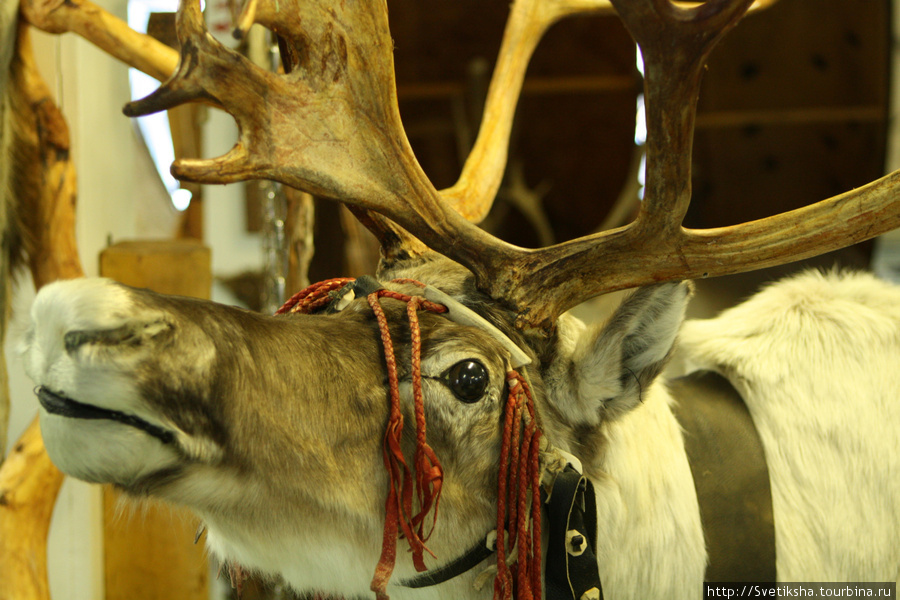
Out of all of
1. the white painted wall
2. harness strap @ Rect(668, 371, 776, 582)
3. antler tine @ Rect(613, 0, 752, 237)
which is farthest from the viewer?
the white painted wall

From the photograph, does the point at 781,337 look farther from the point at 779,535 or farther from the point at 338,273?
the point at 338,273

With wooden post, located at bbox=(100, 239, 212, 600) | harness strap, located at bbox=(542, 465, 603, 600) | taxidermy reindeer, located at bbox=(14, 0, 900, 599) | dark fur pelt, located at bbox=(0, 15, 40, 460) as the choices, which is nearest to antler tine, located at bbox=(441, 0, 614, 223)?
taxidermy reindeer, located at bbox=(14, 0, 900, 599)

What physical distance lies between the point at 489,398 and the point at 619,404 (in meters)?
0.26

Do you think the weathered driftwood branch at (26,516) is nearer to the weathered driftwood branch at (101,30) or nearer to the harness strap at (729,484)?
the weathered driftwood branch at (101,30)

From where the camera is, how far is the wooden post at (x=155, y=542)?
2178mm

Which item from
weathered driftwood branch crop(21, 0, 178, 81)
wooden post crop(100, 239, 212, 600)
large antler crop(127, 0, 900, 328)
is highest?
weathered driftwood branch crop(21, 0, 178, 81)

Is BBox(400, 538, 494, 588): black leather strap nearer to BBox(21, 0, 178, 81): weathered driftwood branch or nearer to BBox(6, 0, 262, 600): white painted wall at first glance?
BBox(6, 0, 262, 600): white painted wall

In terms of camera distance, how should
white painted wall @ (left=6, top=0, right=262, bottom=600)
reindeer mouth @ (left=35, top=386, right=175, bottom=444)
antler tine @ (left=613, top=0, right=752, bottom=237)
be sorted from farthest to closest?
white painted wall @ (left=6, top=0, right=262, bottom=600)
antler tine @ (left=613, top=0, right=752, bottom=237)
reindeer mouth @ (left=35, top=386, right=175, bottom=444)

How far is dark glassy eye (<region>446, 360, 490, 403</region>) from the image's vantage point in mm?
1116

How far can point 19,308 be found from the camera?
1951mm

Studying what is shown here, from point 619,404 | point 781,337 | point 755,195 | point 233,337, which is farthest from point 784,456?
point 755,195

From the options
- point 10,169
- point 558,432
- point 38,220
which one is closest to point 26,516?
point 38,220

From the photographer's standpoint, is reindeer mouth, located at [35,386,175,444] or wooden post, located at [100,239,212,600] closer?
reindeer mouth, located at [35,386,175,444]

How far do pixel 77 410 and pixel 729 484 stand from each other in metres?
1.11
